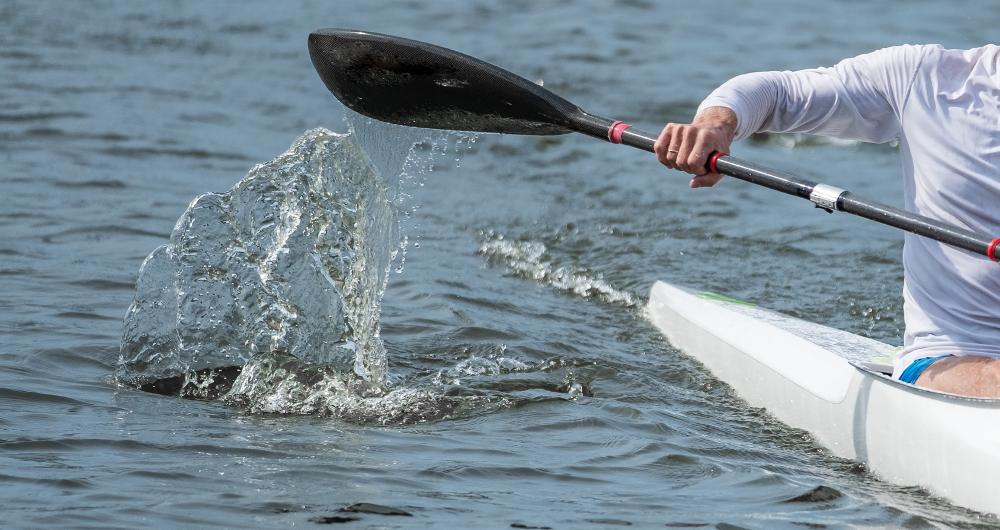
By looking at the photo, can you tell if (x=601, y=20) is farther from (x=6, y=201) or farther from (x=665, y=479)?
(x=665, y=479)

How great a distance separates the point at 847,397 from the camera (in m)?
4.23

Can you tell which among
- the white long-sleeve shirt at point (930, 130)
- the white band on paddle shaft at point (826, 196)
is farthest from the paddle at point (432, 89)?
the white band on paddle shaft at point (826, 196)

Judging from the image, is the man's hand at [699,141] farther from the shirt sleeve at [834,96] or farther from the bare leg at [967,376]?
the bare leg at [967,376]

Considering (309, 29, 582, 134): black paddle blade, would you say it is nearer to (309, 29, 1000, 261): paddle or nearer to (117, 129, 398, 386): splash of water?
(309, 29, 1000, 261): paddle

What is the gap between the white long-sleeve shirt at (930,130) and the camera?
3.61 metres

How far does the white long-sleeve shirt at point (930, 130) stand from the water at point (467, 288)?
553mm

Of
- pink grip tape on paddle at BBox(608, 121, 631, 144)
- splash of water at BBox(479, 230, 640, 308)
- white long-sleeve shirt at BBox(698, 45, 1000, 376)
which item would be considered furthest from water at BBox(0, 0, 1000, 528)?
pink grip tape on paddle at BBox(608, 121, 631, 144)

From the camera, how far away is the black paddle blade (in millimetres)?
4570

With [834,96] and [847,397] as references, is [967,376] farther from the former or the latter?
[834,96]

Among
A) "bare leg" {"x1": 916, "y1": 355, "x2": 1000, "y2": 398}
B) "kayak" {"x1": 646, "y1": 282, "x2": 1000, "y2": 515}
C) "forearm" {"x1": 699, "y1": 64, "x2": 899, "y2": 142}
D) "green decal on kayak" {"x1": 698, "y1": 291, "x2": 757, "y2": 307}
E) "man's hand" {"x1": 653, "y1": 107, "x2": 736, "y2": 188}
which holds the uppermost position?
"forearm" {"x1": 699, "y1": 64, "x2": 899, "y2": 142}

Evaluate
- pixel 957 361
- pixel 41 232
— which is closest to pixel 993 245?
pixel 957 361

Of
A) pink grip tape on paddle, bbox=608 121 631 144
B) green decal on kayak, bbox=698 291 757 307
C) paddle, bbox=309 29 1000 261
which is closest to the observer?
pink grip tape on paddle, bbox=608 121 631 144

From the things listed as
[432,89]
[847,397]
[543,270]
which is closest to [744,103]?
[847,397]

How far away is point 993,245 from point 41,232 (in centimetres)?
496
